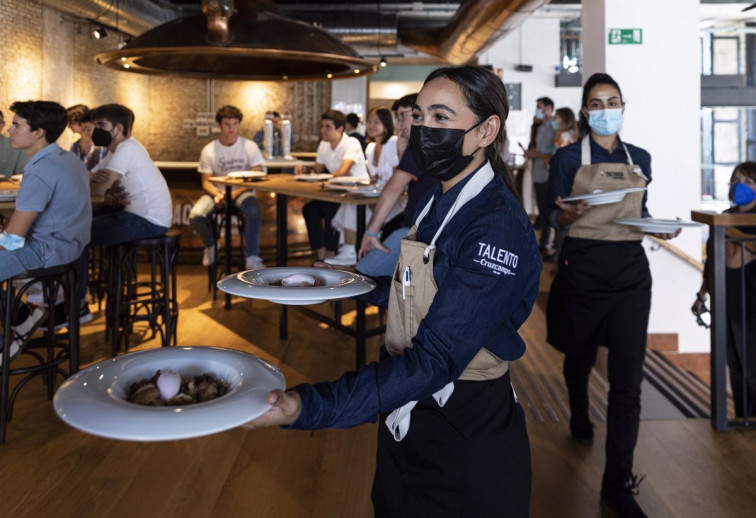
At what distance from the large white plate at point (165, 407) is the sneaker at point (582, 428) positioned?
88.8 inches

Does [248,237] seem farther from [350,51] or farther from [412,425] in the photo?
[412,425]

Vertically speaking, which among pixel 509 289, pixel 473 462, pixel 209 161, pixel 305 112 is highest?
pixel 305 112

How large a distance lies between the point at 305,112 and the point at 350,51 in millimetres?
10044

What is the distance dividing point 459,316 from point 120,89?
1170 cm

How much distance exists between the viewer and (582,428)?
3.14 m

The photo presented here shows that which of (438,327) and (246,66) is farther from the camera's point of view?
(246,66)

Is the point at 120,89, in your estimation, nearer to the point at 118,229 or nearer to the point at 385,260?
the point at 118,229

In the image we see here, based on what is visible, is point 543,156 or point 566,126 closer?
point 566,126

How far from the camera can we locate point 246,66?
448 cm

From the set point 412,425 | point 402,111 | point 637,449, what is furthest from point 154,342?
point 412,425

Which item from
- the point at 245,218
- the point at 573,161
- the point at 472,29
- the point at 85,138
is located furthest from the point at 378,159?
the point at 573,161

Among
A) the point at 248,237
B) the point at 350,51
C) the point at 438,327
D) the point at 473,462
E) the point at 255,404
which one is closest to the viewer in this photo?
the point at 255,404

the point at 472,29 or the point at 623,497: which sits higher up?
the point at 472,29

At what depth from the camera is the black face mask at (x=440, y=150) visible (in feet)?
4.65
